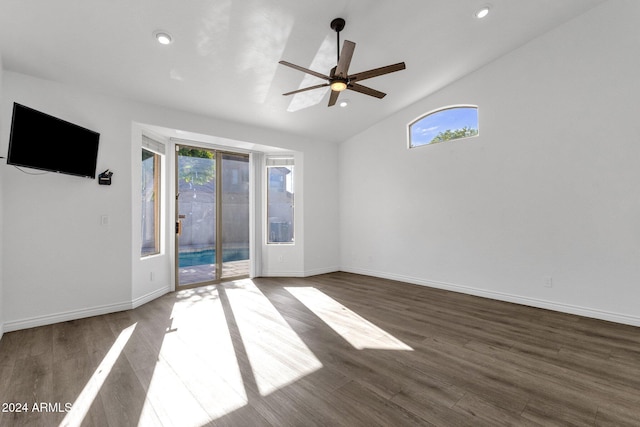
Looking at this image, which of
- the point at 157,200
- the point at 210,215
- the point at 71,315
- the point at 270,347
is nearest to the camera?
the point at 270,347

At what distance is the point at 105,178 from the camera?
11.7 feet

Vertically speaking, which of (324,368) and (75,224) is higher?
(75,224)

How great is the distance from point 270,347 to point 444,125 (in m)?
4.36

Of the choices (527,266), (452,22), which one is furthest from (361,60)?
(527,266)

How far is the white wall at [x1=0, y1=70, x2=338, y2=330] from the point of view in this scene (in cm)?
305

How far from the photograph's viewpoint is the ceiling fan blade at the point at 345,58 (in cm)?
248

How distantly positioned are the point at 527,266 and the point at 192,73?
5.06 meters

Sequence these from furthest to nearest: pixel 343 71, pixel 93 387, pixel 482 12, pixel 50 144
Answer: pixel 482 12
pixel 50 144
pixel 343 71
pixel 93 387

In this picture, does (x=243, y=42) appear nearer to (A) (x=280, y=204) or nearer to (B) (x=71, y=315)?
(A) (x=280, y=204)

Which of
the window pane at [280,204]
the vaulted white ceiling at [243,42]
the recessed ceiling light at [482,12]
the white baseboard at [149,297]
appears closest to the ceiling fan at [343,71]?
the vaulted white ceiling at [243,42]

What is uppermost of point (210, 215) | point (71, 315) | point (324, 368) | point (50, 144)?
point (50, 144)

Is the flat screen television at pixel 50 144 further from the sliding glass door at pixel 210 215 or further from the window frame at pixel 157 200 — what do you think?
the sliding glass door at pixel 210 215

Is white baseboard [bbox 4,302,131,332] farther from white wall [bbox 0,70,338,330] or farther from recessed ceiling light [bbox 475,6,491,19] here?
recessed ceiling light [bbox 475,6,491,19]

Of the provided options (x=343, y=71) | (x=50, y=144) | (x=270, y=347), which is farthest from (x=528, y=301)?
(x=50, y=144)
